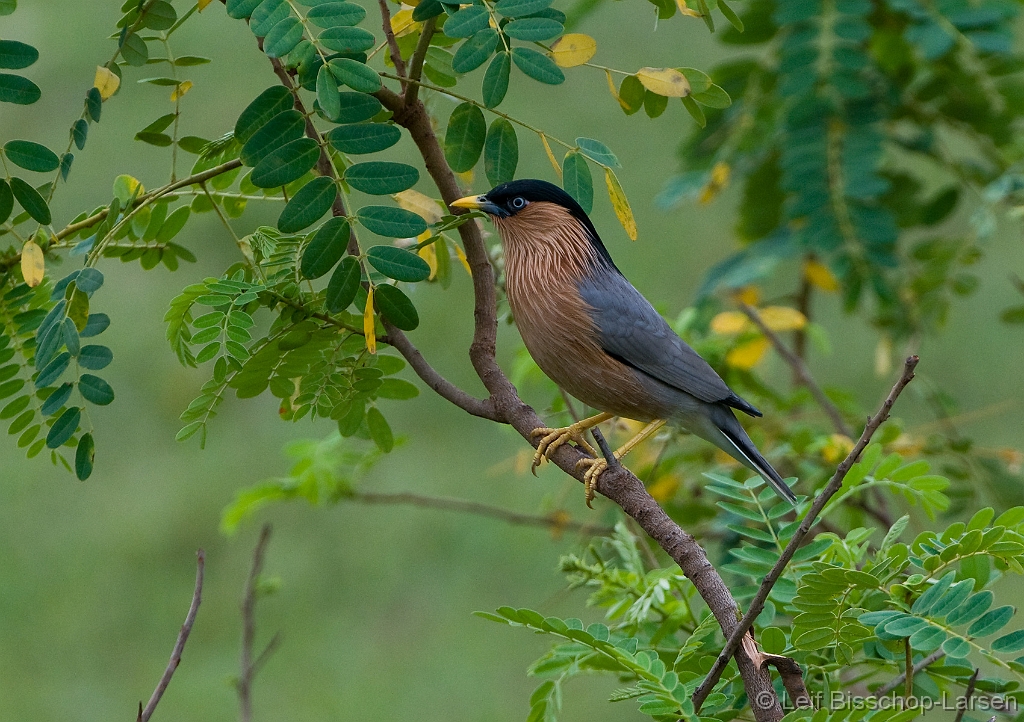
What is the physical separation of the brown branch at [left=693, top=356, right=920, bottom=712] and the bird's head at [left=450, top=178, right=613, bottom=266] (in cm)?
172

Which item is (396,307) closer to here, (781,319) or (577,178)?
(577,178)

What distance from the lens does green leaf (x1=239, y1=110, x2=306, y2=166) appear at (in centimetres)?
205

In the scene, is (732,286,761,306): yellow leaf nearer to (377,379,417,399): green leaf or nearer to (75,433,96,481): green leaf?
(377,379,417,399): green leaf

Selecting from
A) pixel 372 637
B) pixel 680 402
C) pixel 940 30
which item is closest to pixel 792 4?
pixel 940 30

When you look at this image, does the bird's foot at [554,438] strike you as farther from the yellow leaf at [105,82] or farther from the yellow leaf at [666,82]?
the yellow leaf at [105,82]

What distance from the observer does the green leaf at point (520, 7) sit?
209cm

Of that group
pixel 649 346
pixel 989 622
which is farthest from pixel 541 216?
pixel 989 622

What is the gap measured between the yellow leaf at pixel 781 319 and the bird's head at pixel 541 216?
3.07 ft

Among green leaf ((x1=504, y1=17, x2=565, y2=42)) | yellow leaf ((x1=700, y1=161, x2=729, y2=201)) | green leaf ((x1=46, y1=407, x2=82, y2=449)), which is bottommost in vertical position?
yellow leaf ((x1=700, y1=161, x2=729, y2=201))

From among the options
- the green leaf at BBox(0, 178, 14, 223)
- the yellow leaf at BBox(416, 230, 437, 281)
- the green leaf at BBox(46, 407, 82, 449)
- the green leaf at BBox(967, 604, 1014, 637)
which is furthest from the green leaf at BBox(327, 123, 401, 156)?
the green leaf at BBox(967, 604, 1014, 637)

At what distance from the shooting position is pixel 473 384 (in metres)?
7.44

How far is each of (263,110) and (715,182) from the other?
256cm

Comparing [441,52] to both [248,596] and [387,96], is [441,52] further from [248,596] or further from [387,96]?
[248,596]

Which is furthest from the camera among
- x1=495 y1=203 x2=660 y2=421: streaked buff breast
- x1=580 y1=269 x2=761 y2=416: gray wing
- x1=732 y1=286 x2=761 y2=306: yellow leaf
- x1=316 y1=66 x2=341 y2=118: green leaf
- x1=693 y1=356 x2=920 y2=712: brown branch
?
x1=732 y1=286 x2=761 y2=306: yellow leaf
